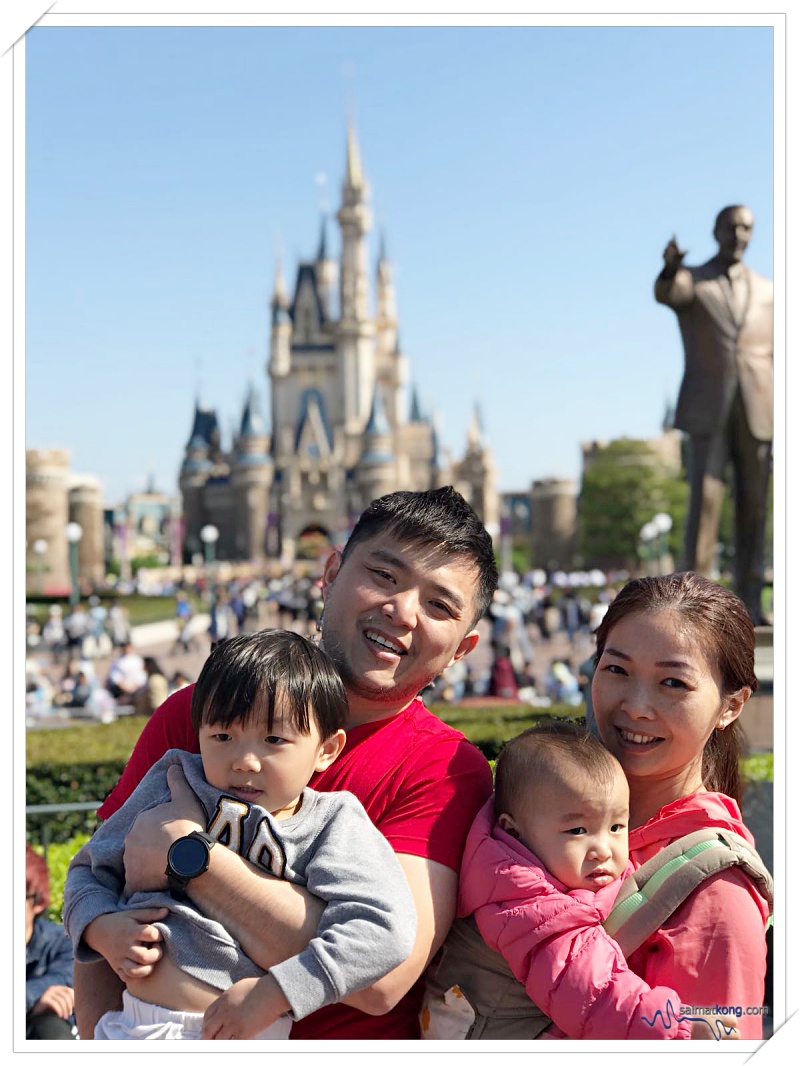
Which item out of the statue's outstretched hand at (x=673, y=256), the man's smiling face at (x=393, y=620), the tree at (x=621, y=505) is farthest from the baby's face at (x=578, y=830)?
the tree at (x=621, y=505)

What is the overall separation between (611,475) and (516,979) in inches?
2240

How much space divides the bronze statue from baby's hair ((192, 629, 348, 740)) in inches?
167

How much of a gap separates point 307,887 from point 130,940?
0.28 meters

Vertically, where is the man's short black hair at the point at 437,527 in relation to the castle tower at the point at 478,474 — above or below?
below

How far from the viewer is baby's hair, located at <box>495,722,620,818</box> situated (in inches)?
72.8

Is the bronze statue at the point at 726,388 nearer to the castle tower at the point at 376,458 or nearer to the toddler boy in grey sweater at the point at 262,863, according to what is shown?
the toddler boy in grey sweater at the point at 262,863

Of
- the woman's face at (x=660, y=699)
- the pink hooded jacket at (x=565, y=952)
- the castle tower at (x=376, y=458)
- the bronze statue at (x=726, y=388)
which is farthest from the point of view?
the castle tower at (x=376, y=458)

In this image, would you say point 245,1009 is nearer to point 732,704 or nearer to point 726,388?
point 732,704

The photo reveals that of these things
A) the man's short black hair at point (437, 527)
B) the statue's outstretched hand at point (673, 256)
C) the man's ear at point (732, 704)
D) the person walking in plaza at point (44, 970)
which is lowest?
the person walking in plaza at point (44, 970)

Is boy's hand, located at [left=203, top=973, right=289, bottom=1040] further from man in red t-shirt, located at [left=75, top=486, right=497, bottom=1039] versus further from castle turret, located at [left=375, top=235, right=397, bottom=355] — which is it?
castle turret, located at [left=375, top=235, right=397, bottom=355]

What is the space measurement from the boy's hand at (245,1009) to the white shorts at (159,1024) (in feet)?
0.10

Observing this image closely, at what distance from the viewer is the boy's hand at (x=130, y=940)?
71.5 inches

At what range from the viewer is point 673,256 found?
227 inches
